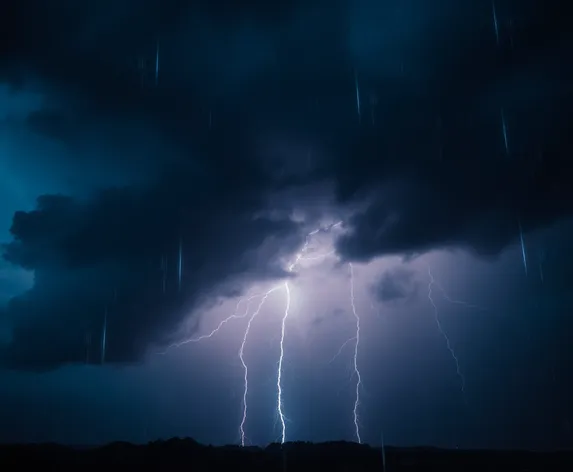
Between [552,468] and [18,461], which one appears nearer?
[18,461]

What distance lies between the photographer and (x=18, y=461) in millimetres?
35156

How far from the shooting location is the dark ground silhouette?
3569 cm

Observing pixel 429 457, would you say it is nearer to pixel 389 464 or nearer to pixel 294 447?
pixel 389 464

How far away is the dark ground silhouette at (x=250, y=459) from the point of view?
117 ft

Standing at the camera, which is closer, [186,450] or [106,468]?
[106,468]

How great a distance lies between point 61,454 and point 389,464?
24.5 m

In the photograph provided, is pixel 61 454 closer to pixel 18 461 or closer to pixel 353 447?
pixel 18 461

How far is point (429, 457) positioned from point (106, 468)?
79.6ft

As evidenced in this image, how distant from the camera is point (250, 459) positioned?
37.8 m

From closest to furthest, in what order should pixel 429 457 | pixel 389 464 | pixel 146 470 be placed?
pixel 146 470
pixel 389 464
pixel 429 457

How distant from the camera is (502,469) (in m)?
37.5

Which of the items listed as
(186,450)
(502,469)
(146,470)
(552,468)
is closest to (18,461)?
(146,470)

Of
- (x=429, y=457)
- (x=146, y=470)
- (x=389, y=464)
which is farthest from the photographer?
(x=429, y=457)

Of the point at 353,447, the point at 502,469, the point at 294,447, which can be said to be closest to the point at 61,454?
the point at 294,447
